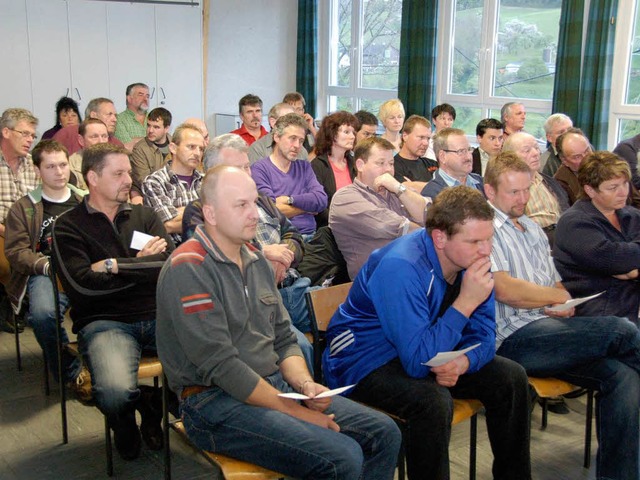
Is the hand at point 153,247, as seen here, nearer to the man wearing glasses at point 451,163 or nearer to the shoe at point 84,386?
the shoe at point 84,386

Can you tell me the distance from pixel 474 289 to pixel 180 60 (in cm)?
667

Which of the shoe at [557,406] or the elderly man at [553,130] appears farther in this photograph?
the elderly man at [553,130]

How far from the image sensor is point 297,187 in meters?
4.00

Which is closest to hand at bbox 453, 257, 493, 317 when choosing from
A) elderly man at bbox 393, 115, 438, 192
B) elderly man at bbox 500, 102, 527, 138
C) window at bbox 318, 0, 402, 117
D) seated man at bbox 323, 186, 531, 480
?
seated man at bbox 323, 186, 531, 480

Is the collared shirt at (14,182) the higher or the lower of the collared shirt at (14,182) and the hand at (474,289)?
the higher

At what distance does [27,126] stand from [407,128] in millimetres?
2392

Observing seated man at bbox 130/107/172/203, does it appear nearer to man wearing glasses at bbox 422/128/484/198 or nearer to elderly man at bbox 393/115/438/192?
elderly man at bbox 393/115/438/192

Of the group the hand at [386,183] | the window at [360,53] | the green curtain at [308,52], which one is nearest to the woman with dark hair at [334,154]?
the hand at [386,183]

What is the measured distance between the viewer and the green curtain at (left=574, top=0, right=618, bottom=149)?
18.4 ft

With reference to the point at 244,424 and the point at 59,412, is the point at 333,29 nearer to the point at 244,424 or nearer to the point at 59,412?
the point at 59,412

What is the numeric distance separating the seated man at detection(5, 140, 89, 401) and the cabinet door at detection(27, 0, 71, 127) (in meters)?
4.29

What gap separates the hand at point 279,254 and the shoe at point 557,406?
1408 mm

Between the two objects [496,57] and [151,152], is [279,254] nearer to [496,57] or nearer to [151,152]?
[151,152]

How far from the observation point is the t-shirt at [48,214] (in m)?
3.34
